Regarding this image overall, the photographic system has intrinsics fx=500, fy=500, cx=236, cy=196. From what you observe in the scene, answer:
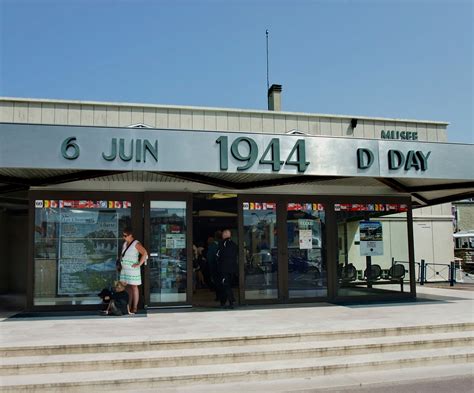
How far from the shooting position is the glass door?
10.3 meters

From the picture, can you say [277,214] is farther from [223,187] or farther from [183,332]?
[183,332]

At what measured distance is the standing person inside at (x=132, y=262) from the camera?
9344 mm

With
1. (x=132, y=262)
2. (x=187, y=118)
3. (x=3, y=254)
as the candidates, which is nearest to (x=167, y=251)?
(x=132, y=262)

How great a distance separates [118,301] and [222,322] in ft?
7.01

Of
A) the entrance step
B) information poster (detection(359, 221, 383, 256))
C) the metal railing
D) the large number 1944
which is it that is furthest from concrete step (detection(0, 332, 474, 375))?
the metal railing

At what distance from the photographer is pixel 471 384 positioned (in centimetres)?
604

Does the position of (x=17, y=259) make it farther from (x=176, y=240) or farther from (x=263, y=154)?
(x=263, y=154)

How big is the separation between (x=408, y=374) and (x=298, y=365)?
1439 mm

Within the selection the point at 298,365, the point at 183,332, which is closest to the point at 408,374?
the point at 298,365

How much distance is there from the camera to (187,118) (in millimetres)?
14875

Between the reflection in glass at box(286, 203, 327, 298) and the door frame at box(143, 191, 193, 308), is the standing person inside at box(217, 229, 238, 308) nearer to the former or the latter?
the door frame at box(143, 191, 193, 308)

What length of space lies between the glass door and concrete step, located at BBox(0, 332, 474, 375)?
140 inches

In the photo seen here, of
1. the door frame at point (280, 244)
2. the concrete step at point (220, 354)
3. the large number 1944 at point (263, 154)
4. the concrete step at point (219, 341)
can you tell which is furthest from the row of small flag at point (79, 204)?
the concrete step at point (220, 354)

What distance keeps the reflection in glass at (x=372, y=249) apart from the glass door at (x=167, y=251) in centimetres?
350
